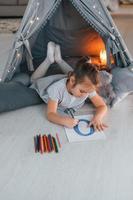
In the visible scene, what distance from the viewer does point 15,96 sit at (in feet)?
6.75

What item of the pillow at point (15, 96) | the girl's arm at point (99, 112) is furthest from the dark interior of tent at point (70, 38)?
the girl's arm at point (99, 112)

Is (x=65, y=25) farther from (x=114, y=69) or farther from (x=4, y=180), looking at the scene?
(x=4, y=180)

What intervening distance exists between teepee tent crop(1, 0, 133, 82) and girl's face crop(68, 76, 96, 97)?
1.58 feet

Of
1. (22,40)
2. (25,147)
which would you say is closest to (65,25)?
(22,40)

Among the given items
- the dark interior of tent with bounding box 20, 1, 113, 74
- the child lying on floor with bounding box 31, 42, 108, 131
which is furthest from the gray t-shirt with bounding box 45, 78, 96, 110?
the dark interior of tent with bounding box 20, 1, 113, 74

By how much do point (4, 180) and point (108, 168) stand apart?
515mm

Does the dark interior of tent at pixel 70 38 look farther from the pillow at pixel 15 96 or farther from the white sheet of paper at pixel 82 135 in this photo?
the white sheet of paper at pixel 82 135

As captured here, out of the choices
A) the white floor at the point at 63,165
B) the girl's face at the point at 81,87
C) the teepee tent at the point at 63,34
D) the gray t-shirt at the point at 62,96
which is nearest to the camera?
the white floor at the point at 63,165

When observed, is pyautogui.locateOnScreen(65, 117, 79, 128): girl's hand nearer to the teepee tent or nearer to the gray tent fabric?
the gray tent fabric

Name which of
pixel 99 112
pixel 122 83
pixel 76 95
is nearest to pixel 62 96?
pixel 76 95

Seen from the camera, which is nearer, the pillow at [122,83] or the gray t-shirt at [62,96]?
the gray t-shirt at [62,96]

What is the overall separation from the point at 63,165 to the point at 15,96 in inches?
24.2

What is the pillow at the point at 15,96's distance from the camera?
2021 millimetres

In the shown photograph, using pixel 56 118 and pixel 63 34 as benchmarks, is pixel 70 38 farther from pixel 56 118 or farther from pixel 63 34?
pixel 56 118
